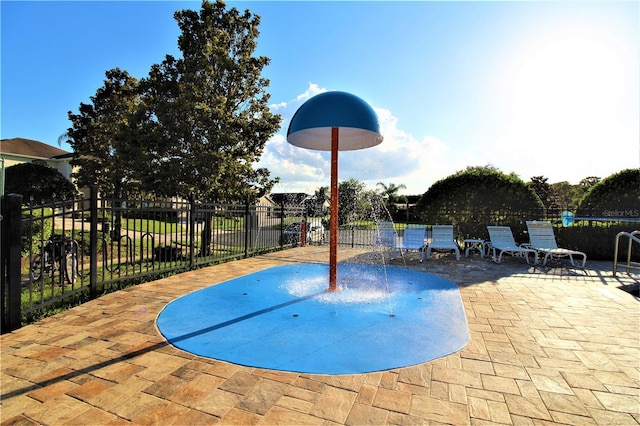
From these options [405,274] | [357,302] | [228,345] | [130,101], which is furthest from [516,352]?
[130,101]

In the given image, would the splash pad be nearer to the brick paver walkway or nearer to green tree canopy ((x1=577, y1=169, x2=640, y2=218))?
the brick paver walkway

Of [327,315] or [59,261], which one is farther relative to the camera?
[59,261]

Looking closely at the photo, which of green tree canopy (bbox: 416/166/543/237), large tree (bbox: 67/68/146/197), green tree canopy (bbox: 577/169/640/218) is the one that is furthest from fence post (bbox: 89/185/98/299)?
green tree canopy (bbox: 577/169/640/218)

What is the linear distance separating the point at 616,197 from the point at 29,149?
1899 inches

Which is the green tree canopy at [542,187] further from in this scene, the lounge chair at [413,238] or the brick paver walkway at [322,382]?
the brick paver walkway at [322,382]

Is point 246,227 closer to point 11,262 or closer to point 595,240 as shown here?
point 11,262

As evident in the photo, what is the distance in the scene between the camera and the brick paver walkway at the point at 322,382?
2660mm

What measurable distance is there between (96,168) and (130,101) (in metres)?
3.72

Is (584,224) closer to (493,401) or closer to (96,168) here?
(493,401)

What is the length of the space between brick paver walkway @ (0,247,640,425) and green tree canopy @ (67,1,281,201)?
719 centimetres

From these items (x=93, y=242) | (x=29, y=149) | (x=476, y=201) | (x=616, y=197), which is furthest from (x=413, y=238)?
(x=29, y=149)

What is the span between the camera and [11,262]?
4.30 metres

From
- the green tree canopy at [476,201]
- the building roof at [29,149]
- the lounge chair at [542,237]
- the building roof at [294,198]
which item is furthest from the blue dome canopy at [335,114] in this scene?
the building roof at [29,149]

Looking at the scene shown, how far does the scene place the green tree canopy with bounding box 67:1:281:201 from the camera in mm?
11383
